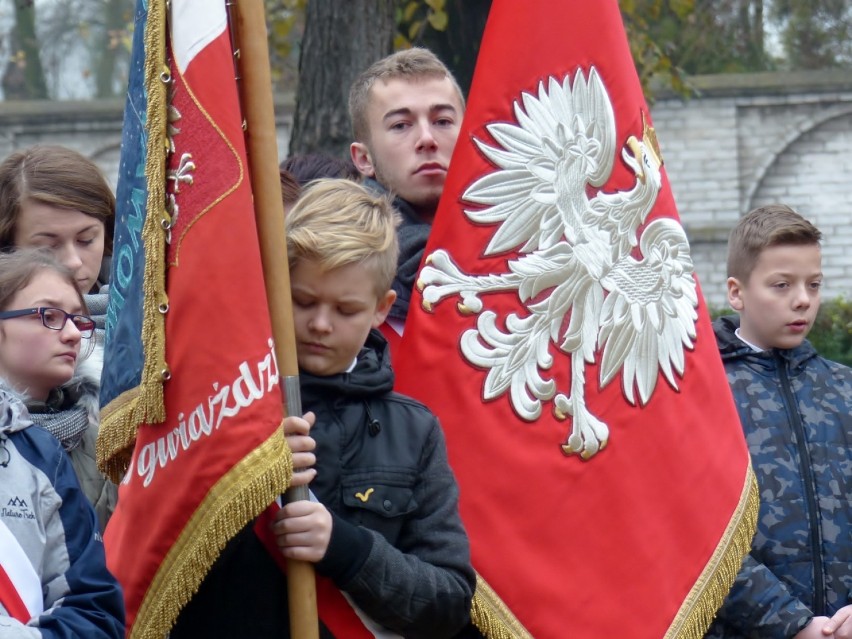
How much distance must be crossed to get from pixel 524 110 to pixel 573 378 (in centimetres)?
62

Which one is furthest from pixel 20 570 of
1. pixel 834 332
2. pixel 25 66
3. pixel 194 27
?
pixel 25 66

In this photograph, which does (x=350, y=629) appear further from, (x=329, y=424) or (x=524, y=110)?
(x=524, y=110)

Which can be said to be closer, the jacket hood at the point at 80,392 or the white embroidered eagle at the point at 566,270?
the jacket hood at the point at 80,392

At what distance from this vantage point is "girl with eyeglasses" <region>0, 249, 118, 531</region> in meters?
2.65

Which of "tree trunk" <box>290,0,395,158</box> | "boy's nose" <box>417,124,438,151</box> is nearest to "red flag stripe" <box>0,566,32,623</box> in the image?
"boy's nose" <box>417,124,438,151</box>

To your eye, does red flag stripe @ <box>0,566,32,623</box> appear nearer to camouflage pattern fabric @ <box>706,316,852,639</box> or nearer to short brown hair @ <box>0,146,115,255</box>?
short brown hair @ <box>0,146,115,255</box>

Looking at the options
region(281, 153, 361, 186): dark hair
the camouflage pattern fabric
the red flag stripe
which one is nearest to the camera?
the red flag stripe

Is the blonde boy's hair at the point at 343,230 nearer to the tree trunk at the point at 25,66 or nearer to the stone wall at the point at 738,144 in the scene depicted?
the stone wall at the point at 738,144

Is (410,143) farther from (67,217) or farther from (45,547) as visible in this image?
(45,547)

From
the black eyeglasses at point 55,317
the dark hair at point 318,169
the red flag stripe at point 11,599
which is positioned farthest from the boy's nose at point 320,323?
the dark hair at point 318,169

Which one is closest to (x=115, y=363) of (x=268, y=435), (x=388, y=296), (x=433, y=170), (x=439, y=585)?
(x=268, y=435)

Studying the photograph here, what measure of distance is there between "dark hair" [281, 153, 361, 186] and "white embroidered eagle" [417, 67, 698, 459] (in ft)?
2.00

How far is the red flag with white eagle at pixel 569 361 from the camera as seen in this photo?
306 cm

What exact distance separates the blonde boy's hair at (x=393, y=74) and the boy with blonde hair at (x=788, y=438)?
971mm
